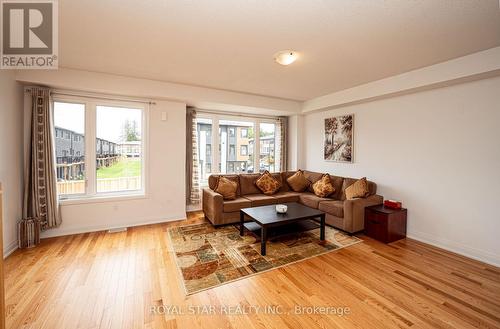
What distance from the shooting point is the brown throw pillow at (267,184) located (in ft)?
15.0

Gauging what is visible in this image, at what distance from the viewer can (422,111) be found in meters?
3.33

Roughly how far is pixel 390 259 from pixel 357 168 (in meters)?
1.98

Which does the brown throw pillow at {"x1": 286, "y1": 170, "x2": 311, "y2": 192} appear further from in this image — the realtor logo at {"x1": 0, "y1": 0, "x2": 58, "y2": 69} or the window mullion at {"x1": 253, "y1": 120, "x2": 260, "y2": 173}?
the realtor logo at {"x1": 0, "y1": 0, "x2": 58, "y2": 69}

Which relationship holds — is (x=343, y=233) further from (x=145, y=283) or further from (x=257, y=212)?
(x=145, y=283)

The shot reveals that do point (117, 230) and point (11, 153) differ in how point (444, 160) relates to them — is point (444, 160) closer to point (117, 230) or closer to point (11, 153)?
point (117, 230)

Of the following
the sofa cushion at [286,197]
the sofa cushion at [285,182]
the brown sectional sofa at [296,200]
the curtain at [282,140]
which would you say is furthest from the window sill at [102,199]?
the curtain at [282,140]

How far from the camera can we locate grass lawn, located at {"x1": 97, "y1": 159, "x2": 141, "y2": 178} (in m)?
3.87

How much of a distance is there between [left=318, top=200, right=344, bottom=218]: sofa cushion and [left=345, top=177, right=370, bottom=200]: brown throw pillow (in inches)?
9.0

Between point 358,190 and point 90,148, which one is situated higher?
point 90,148

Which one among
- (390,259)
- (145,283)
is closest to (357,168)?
(390,259)

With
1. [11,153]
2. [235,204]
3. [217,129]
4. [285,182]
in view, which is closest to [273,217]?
[235,204]

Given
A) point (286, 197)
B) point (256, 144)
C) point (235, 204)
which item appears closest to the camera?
point (235, 204)

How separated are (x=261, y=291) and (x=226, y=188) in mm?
2153

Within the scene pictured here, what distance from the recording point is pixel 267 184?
15.0 feet
